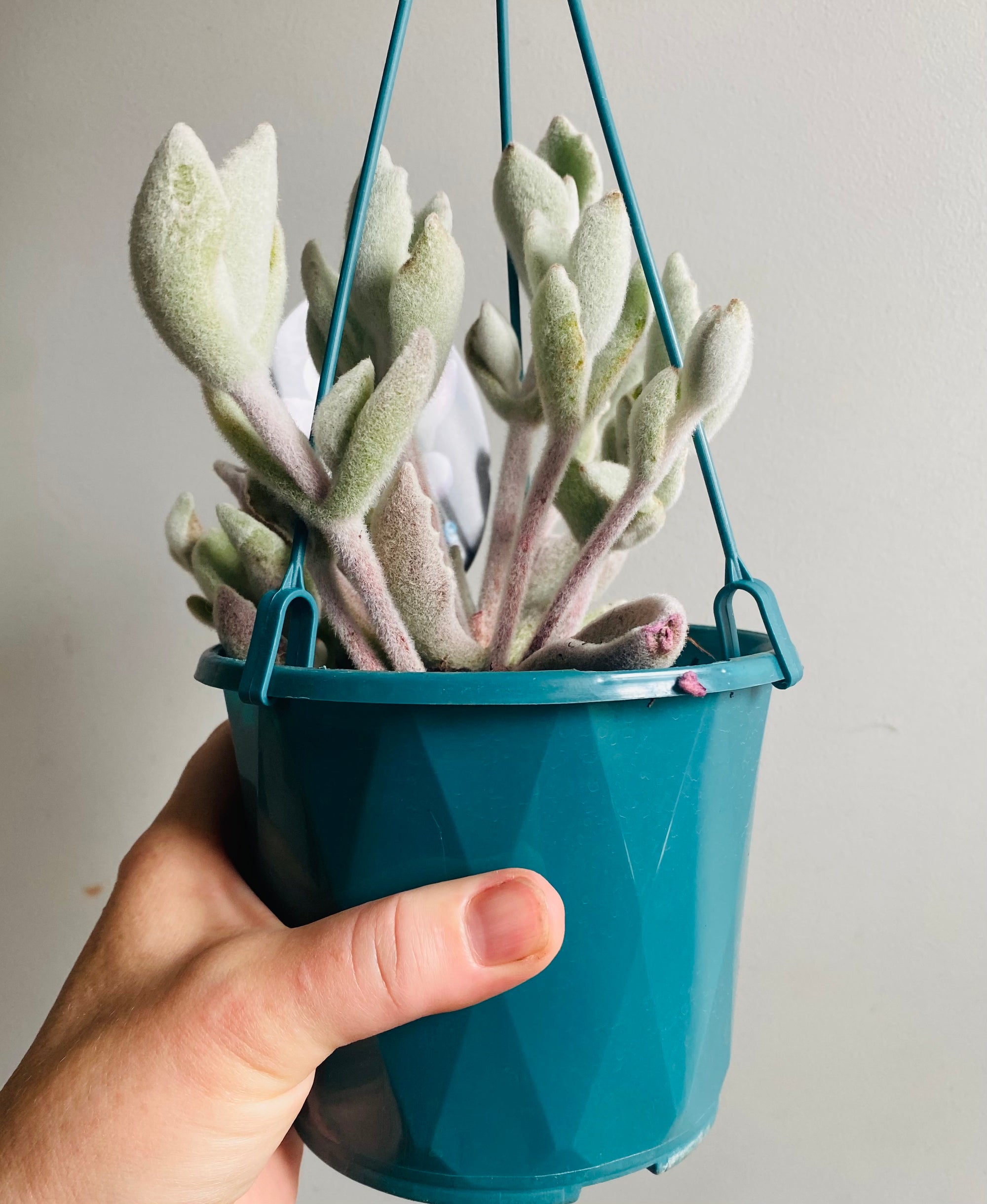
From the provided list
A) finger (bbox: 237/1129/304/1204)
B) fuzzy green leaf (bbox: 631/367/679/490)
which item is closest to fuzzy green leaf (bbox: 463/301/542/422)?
fuzzy green leaf (bbox: 631/367/679/490)

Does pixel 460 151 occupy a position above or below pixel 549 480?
above

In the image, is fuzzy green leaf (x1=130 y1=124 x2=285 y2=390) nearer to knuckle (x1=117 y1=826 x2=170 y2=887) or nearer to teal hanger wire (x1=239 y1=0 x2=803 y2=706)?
teal hanger wire (x1=239 y1=0 x2=803 y2=706)

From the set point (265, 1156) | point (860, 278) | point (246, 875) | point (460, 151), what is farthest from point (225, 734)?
point (860, 278)

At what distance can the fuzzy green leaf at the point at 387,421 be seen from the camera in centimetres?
38

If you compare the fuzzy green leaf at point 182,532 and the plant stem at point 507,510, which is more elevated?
the fuzzy green leaf at point 182,532

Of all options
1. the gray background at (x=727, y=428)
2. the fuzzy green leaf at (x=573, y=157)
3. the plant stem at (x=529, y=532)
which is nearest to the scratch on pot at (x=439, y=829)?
the plant stem at (x=529, y=532)

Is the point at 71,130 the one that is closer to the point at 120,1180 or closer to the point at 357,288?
the point at 357,288

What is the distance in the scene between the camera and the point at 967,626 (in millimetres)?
860

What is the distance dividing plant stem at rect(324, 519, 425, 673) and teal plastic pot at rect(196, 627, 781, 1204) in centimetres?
6

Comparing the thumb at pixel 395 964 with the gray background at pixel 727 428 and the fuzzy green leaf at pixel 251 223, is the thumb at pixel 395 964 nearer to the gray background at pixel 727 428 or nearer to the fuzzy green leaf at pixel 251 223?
the fuzzy green leaf at pixel 251 223

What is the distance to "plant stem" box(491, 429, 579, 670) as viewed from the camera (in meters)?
0.45

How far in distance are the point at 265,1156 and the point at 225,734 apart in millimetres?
305

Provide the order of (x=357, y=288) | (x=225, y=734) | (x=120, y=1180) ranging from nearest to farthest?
1. (x=120, y=1180)
2. (x=357, y=288)
3. (x=225, y=734)

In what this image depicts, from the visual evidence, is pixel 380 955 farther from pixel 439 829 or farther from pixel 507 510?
pixel 507 510
